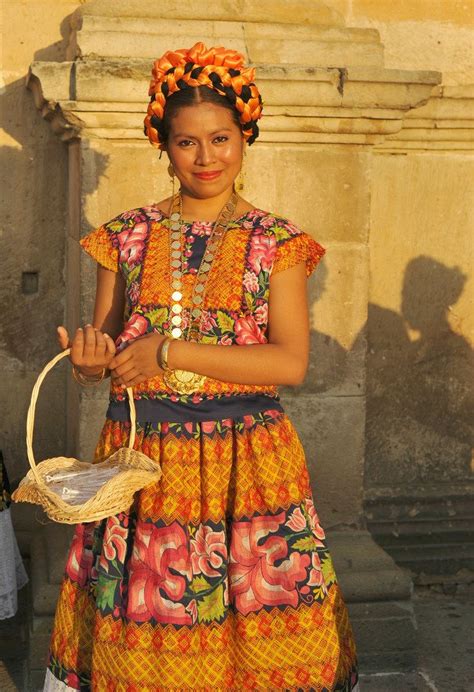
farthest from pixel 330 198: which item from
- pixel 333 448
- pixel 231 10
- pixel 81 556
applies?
pixel 81 556

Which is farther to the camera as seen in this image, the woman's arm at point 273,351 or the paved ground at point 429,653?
the paved ground at point 429,653

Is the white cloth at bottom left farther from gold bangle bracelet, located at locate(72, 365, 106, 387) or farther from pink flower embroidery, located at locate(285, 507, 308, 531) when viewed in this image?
pink flower embroidery, located at locate(285, 507, 308, 531)

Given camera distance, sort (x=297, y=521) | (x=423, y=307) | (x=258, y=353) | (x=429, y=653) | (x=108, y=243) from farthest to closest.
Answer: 1. (x=423, y=307)
2. (x=429, y=653)
3. (x=108, y=243)
4. (x=297, y=521)
5. (x=258, y=353)

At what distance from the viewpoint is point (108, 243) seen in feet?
10.7

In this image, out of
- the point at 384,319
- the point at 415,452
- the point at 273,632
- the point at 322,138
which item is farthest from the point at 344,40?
the point at 273,632

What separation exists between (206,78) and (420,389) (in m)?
2.55

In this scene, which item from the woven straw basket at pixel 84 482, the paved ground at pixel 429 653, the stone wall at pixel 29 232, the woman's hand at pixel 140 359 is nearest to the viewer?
the woven straw basket at pixel 84 482

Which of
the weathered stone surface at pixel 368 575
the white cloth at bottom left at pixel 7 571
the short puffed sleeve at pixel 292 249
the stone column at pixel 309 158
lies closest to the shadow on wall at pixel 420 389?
the stone column at pixel 309 158

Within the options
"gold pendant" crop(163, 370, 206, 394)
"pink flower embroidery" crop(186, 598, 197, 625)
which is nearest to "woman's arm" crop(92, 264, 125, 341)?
"gold pendant" crop(163, 370, 206, 394)

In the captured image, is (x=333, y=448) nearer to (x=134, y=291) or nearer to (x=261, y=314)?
(x=261, y=314)

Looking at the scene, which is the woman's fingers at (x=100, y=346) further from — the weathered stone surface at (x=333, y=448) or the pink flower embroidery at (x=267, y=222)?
the weathered stone surface at (x=333, y=448)

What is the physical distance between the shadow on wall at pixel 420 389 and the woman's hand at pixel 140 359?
234 centimetres

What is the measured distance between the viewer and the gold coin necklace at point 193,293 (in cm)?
307

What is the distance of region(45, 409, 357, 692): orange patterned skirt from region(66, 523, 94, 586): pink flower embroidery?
0.08 metres
